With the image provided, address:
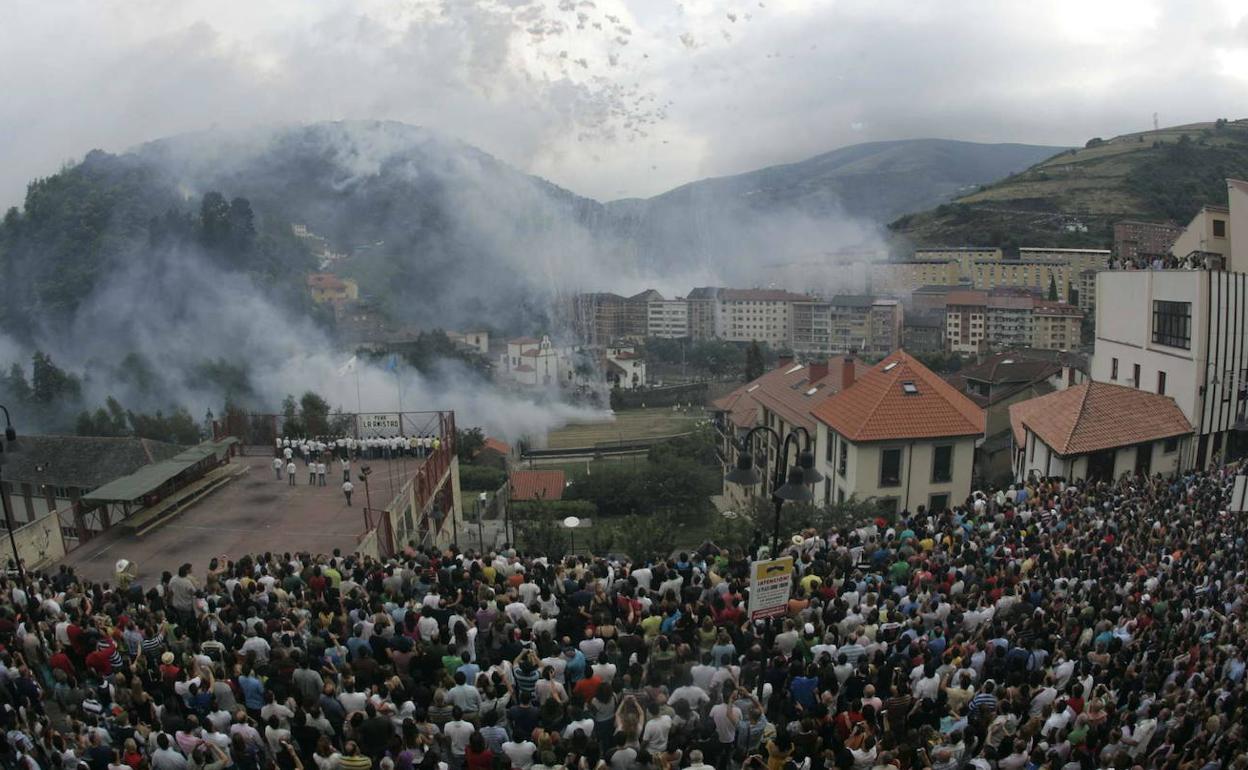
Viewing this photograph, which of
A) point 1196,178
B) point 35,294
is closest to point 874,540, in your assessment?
point 35,294

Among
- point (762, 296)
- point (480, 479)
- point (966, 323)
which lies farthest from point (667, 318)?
point (480, 479)

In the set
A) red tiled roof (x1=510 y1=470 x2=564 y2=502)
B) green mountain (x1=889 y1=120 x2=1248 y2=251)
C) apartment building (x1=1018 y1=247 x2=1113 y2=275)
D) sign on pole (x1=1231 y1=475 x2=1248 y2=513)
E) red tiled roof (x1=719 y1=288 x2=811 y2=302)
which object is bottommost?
red tiled roof (x1=510 y1=470 x2=564 y2=502)

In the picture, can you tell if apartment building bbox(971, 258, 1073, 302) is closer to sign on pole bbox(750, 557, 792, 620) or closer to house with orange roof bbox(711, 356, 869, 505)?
house with orange roof bbox(711, 356, 869, 505)

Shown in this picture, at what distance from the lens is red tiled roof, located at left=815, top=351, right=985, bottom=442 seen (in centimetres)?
2683

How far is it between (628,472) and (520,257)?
138 metres

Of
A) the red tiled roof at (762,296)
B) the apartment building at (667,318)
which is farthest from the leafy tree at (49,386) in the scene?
the red tiled roof at (762,296)

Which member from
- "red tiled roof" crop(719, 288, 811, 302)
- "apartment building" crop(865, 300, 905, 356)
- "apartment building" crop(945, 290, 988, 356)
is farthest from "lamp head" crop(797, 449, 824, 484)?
"red tiled roof" crop(719, 288, 811, 302)

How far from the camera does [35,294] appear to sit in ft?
335

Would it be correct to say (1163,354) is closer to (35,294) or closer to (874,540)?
(874,540)

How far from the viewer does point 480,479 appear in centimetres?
5359

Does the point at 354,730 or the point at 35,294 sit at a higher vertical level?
the point at 35,294

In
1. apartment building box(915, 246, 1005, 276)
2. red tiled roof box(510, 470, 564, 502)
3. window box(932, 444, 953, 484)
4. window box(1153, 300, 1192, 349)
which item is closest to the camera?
window box(1153, 300, 1192, 349)

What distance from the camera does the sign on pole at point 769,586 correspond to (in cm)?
937

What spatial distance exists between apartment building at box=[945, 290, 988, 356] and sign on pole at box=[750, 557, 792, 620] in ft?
352
